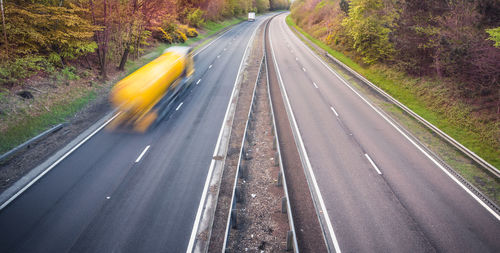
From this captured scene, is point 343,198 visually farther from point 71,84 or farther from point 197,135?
point 71,84

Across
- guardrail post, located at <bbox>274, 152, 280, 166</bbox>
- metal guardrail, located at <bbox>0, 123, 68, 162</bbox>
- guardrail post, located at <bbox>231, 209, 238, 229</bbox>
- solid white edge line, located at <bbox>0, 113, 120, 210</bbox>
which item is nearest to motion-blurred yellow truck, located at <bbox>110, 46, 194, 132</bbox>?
→ solid white edge line, located at <bbox>0, 113, 120, 210</bbox>

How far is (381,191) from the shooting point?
9586 millimetres

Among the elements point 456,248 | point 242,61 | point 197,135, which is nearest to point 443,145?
point 456,248

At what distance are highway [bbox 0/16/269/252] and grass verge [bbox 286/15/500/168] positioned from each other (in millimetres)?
13144

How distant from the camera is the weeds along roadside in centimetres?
1245

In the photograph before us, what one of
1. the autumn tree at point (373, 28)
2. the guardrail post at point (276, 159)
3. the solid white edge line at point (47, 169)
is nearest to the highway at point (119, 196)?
the solid white edge line at point (47, 169)

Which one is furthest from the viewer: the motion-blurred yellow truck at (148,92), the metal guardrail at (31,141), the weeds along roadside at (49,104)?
the motion-blurred yellow truck at (148,92)

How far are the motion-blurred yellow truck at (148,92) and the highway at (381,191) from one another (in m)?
8.86

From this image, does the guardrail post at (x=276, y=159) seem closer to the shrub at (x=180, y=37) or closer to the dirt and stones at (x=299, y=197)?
the dirt and stones at (x=299, y=197)

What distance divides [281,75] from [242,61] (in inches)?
278

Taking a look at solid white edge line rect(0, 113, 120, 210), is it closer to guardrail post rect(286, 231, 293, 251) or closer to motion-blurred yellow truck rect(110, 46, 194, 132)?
motion-blurred yellow truck rect(110, 46, 194, 132)

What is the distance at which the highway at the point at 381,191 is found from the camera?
7.64 meters

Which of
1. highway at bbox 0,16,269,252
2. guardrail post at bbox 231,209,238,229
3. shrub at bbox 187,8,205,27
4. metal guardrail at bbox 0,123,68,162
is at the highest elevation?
shrub at bbox 187,8,205,27

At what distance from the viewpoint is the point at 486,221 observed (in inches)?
326
